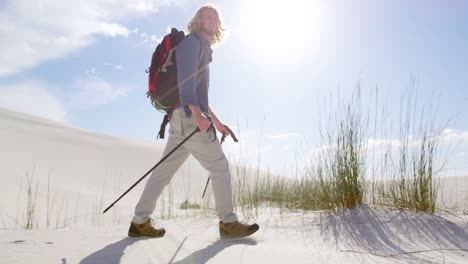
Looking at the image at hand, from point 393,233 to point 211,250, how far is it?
1.27 meters

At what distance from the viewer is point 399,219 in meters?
2.74

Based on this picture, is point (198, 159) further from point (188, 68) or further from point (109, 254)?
point (109, 254)

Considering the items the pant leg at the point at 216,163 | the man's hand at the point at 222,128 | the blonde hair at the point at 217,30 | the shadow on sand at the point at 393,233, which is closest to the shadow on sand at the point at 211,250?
the pant leg at the point at 216,163

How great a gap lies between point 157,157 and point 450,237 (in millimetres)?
13931

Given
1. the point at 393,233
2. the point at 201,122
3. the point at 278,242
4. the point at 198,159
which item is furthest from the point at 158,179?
the point at 393,233

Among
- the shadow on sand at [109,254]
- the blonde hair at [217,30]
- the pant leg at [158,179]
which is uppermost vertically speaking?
the blonde hair at [217,30]

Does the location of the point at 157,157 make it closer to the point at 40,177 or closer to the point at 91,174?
the point at 91,174

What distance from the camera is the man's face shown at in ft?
7.84

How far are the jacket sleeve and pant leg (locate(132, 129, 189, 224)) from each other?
11.9 inches

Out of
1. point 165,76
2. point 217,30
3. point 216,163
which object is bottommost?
point 216,163

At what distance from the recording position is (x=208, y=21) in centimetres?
239

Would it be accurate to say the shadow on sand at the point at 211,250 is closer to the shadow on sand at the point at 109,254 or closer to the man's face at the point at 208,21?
the shadow on sand at the point at 109,254

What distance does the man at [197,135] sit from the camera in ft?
7.04

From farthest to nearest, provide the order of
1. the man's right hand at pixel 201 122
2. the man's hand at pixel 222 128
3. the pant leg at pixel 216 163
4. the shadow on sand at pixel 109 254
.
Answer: the man's hand at pixel 222 128 < the pant leg at pixel 216 163 < the man's right hand at pixel 201 122 < the shadow on sand at pixel 109 254
